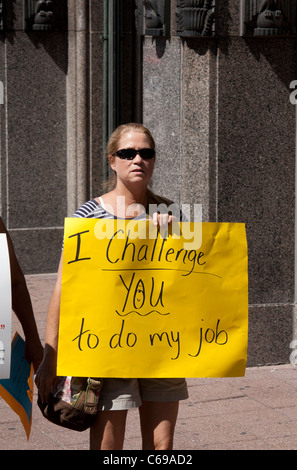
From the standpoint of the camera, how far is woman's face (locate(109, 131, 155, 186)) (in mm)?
3914

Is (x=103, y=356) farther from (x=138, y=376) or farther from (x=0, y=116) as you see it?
(x=0, y=116)

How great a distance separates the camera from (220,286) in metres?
3.92

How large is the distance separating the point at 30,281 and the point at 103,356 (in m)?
6.45

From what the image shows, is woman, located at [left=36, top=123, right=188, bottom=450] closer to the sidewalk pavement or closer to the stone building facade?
the sidewalk pavement

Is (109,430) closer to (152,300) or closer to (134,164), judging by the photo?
(152,300)

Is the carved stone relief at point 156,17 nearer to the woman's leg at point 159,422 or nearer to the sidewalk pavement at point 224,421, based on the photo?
the sidewalk pavement at point 224,421

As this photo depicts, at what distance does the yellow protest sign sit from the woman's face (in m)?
0.19

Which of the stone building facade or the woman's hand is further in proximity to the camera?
the stone building facade

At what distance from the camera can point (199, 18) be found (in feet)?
21.4

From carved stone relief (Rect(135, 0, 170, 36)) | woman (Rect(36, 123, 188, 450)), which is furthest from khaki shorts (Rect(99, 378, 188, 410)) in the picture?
carved stone relief (Rect(135, 0, 170, 36))

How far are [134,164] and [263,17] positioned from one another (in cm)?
302

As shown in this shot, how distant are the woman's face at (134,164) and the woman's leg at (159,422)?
879mm

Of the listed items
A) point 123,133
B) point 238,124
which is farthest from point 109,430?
point 238,124
